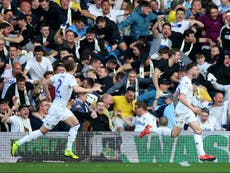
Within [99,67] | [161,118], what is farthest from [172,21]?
[161,118]

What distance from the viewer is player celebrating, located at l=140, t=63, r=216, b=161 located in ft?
63.6

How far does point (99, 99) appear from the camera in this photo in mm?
21891

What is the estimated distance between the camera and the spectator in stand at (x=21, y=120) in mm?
21125

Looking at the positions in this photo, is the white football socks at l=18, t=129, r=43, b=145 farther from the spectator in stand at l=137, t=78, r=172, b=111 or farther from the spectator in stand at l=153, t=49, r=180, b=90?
the spectator in stand at l=153, t=49, r=180, b=90

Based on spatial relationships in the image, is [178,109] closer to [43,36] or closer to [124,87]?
[124,87]

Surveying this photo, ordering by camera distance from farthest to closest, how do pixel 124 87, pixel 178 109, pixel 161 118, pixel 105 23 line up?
pixel 105 23 → pixel 124 87 → pixel 161 118 → pixel 178 109

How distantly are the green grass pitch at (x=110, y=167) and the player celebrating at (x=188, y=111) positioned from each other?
359 mm

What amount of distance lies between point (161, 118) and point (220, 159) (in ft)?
4.73

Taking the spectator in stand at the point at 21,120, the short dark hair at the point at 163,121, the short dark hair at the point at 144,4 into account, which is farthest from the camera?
the short dark hair at the point at 144,4

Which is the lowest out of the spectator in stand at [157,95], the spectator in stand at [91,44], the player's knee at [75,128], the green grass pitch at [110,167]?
the green grass pitch at [110,167]

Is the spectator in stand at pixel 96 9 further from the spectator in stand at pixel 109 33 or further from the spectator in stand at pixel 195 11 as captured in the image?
the spectator in stand at pixel 195 11

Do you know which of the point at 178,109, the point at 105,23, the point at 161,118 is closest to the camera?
the point at 178,109

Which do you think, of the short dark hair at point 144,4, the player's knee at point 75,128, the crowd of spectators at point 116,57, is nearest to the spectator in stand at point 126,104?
the crowd of spectators at point 116,57

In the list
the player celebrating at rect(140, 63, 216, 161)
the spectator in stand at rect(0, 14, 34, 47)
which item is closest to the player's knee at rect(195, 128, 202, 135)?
the player celebrating at rect(140, 63, 216, 161)
